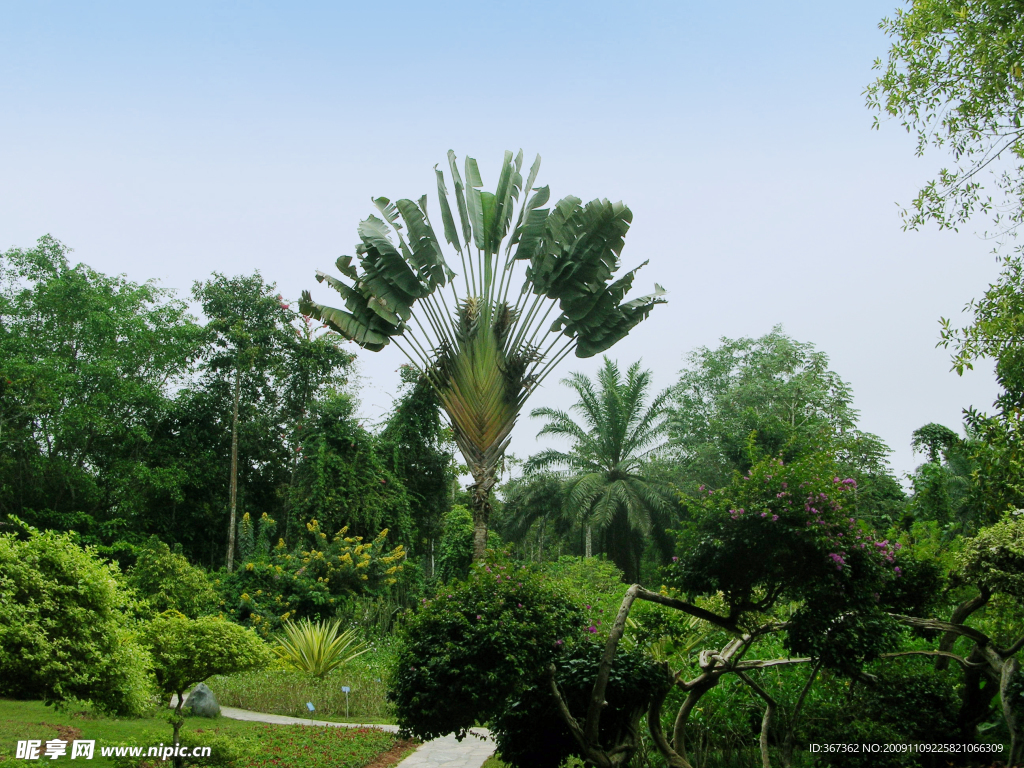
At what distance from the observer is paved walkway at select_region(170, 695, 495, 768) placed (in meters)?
8.25

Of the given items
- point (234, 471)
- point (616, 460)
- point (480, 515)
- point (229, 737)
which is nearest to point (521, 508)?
point (616, 460)

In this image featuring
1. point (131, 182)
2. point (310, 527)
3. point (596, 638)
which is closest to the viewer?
point (596, 638)

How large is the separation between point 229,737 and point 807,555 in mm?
5623

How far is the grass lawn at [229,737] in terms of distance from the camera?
6.72 m

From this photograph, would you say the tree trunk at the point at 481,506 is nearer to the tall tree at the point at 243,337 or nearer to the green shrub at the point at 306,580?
the green shrub at the point at 306,580

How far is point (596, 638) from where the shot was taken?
6.18m

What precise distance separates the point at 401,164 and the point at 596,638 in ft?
30.6

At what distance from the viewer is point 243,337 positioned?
69.5 feet

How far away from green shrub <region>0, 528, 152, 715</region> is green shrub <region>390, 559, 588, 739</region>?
79.2 inches

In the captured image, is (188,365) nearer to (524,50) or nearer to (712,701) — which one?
(524,50)

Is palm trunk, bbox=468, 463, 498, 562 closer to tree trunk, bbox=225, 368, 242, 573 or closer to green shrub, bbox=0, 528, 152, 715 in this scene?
green shrub, bbox=0, 528, 152, 715

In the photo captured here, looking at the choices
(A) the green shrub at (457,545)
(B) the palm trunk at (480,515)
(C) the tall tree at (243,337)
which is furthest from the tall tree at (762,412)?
(C) the tall tree at (243,337)

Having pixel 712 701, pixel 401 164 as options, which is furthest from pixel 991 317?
pixel 401 164

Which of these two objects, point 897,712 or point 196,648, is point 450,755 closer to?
point 196,648
